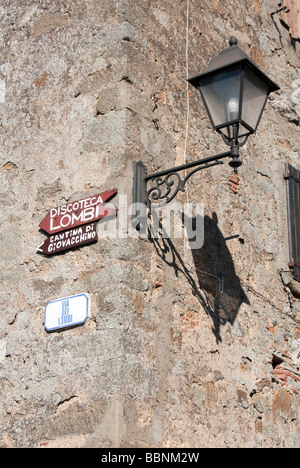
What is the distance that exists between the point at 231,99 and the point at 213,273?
3.99ft

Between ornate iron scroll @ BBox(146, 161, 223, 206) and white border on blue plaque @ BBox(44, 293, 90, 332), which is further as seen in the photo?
ornate iron scroll @ BBox(146, 161, 223, 206)

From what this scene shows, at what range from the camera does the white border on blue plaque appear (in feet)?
13.4

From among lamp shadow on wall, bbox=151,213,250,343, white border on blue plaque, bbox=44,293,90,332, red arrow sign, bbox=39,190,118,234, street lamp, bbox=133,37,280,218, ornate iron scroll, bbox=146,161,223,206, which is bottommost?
white border on blue plaque, bbox=44,293,90,332

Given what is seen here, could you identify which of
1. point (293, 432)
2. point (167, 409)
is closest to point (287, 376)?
point (293, 432)

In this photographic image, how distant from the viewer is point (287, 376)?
5.09 metres

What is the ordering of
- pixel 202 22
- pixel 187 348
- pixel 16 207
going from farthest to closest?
pixel 202 22, pixel 16 207, pixel 187 348

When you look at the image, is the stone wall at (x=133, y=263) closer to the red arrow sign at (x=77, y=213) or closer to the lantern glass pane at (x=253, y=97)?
the red arrow sign at (x=77, y=213)

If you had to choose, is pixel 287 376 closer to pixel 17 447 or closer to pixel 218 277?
pixel 218 277

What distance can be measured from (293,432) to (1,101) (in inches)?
121

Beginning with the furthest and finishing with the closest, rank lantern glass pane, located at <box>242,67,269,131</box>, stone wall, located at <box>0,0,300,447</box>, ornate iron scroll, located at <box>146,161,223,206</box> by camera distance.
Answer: ornate iron scroll, located at <box>146,161,223,206</box>
lantern glass pane, located at <box>242,67,269,131</box>
stone wall, located at <box>0,0,300,447</box>

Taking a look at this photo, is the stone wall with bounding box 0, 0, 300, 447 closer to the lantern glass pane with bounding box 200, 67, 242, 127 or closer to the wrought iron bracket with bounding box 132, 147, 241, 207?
the wrought iron bracket with bounding box 132, 147, 241, 207

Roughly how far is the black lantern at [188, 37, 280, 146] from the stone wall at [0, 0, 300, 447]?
1.73 feet

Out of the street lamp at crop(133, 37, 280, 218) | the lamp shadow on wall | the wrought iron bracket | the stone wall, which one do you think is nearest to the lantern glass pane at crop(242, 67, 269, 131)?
the street lamp at crop(133, 37, 280, 218)

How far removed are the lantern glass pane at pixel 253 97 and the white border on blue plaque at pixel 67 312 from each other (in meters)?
1.38
